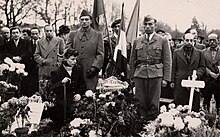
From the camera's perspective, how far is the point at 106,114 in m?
3.72

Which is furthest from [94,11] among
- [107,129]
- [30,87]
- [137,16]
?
[107,129]

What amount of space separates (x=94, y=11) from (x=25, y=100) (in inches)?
84.7

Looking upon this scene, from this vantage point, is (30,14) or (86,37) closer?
(86,37)

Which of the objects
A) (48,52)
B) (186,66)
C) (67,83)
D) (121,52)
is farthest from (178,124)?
(48,52)

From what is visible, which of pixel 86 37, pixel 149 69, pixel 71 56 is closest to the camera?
pixel 71 56

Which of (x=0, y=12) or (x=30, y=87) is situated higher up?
(x=0, y=12)

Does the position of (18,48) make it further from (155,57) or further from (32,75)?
(155,57)

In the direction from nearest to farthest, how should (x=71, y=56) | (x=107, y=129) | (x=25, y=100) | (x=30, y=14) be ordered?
(x=25, y=100) → (x=107, y=129) → (x=71, y=56) → (x=30, y=14)

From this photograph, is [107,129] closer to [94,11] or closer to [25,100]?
[25,100]

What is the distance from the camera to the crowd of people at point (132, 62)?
422 cm

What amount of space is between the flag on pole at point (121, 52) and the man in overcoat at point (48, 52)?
2.70 ft

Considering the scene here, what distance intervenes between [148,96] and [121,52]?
35.0 inches

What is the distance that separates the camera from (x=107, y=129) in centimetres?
373

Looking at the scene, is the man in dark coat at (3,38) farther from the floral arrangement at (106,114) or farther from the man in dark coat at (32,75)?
the floral arrangement at (106,114)
